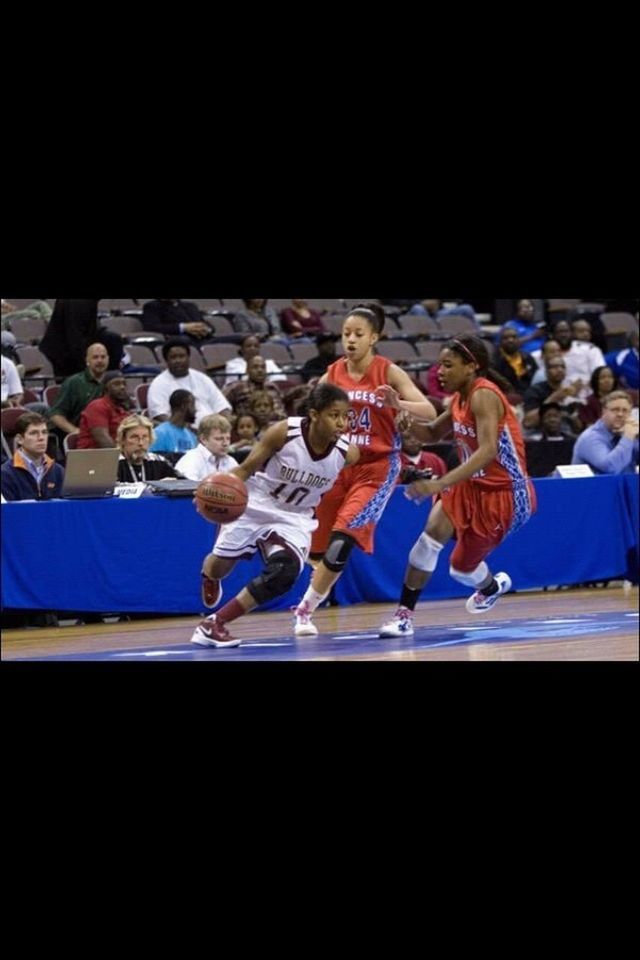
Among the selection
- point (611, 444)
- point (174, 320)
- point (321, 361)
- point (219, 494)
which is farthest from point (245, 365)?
point (219, 494)

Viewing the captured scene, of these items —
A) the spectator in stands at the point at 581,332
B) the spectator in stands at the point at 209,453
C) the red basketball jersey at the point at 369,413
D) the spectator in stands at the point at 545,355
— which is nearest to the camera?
the red basketball jersey at the point at 369,413

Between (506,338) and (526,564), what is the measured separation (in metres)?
4.02

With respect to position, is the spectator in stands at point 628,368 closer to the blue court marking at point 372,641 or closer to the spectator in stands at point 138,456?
the blue court marking at point 372,641

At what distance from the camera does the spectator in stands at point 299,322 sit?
15719 mm

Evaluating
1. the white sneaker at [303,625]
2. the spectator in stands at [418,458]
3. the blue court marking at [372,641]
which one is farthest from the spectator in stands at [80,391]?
the white sneaker at [303,625]

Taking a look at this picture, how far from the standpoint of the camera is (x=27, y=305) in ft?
48.1

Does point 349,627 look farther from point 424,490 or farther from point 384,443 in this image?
point 424,490

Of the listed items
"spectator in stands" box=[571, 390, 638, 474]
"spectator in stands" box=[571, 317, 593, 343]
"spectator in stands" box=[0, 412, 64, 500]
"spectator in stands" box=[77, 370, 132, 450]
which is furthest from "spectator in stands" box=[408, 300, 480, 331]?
"spectator in stands" box=[0, 412, 64, 500]

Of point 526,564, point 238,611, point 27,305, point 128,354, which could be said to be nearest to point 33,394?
point 128,354

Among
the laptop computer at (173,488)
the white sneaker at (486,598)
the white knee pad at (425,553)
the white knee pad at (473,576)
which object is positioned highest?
the laptop computer at (173,488)

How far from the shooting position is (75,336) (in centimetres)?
1212

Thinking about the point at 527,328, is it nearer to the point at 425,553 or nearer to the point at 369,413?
the point at 369,413

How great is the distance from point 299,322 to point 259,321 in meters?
0.43

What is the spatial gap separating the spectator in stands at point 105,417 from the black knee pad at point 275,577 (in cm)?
311
